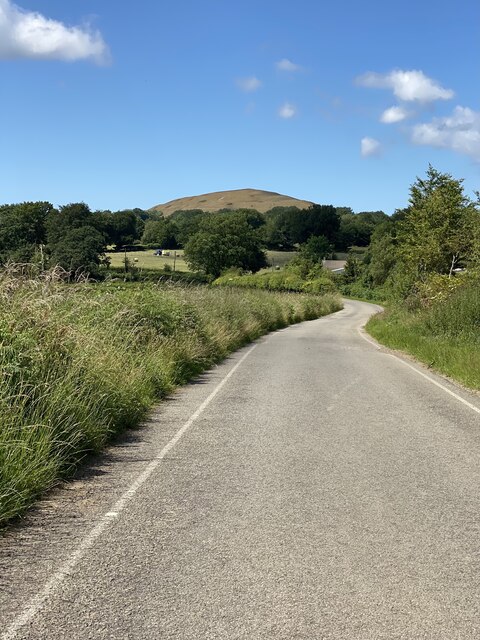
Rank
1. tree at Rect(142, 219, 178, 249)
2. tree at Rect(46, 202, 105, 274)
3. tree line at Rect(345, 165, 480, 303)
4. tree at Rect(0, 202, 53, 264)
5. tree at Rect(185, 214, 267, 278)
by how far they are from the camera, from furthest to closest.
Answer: tree at Rect(142, 219, 178, 249) < tree at Rect(185, 214, 267, 278) < tree line at Rect(345, 165, 480, 303) < tree at Rect(0, 202, 53, 264) < tree at Rect(46, 202, 105, 274)

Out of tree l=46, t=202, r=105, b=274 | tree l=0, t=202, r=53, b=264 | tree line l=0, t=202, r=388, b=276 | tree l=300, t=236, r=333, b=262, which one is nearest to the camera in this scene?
tree l=46, t=202, r=105, b=274

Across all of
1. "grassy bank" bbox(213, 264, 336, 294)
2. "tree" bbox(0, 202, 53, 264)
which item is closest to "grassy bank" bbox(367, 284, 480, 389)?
"tree" bbox(0, 202, 53, 264)

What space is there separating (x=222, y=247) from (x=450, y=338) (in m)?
96.7

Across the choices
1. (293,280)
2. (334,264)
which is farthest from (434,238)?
(334,264)

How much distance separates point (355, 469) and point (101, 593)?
12.4 feet

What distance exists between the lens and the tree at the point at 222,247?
380 feet

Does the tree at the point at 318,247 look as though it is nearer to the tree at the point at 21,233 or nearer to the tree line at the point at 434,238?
the tree line at the point at 434,238

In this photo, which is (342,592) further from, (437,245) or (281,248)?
(281,248)

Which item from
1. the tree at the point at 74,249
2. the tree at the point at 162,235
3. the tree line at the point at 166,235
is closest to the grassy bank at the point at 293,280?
the tree line at the point at 166,235

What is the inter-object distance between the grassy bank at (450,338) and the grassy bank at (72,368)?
6361 mm

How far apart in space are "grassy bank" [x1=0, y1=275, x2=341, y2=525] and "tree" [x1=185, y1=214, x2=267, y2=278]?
98.8 metres

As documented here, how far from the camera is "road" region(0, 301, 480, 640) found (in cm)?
378

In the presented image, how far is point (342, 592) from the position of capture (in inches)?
162

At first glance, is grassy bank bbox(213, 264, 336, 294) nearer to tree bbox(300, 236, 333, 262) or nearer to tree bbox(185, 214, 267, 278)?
tree bbox(185, 214, 267, 278)
